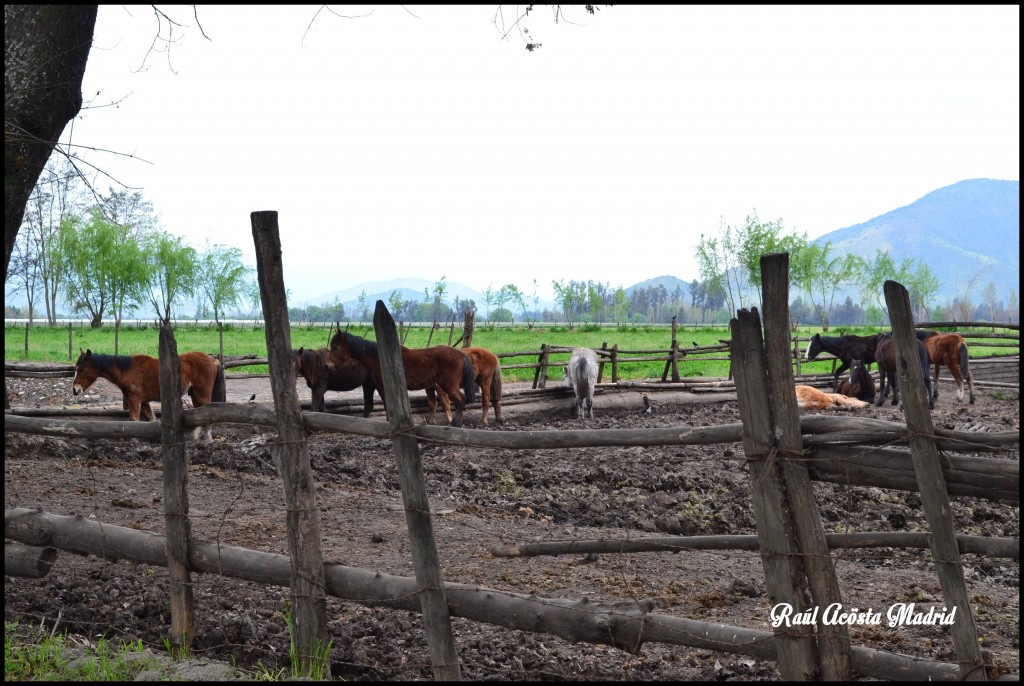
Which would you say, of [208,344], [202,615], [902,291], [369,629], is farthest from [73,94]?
[208,344]

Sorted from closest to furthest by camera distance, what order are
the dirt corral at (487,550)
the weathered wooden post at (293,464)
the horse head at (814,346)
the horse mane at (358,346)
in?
1. the weathered wooden post at (293,464)
2. the dirt corral at (487,550)
3. the horse mane at (358,346)
4. the horse head at (814,346)

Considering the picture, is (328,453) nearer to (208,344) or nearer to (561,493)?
(561,493)

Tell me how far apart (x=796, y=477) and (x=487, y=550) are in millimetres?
3023

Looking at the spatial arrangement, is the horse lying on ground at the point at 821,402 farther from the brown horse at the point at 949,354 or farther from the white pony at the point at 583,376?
the white pony at the point at 583,376

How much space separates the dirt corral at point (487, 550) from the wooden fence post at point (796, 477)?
429 millimetres

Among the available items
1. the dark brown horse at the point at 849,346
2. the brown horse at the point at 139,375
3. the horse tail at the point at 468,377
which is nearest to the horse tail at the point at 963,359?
the dark brown horse at the point at 849,346

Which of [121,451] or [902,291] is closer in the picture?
[902,291]

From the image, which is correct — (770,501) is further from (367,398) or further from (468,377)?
(367,398)

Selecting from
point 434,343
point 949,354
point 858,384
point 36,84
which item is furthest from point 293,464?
point 434,343

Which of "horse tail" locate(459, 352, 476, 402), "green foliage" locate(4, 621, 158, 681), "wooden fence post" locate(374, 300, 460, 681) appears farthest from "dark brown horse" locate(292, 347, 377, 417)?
"wooden fence post" locate(374, 300, 460, 681)

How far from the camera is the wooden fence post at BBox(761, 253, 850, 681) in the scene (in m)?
2.97

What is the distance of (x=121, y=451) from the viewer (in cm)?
891

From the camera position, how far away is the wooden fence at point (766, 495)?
2932mm

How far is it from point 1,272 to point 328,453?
15.5ft
